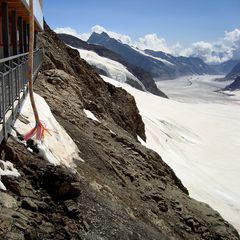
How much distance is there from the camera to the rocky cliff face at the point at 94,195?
728 cm

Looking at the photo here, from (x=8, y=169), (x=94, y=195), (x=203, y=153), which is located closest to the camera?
(x=8, y=169)

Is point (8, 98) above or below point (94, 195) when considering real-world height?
above

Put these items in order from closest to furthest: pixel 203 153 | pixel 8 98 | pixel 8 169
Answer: pixel 8 169 < pixel 8 98 < pixel 203 153

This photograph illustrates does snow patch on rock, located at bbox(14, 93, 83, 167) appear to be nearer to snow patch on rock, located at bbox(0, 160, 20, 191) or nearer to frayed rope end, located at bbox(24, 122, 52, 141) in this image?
frayed rope end, located at bbox(24, 122, 52, 141)

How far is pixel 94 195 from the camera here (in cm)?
913

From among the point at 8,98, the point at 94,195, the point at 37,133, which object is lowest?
the point at 94,195

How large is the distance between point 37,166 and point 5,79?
181cm

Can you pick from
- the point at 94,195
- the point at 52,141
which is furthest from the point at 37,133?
the point at 94,195

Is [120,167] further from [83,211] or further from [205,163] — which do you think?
[205,163]

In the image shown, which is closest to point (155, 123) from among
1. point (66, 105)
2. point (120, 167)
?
point (66, 105)

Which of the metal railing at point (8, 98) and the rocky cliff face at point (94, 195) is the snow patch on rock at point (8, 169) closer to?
the rocky cliff face at point (94, 195)

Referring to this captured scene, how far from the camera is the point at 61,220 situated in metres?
7.47

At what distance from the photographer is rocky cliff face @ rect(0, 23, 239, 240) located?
728 centimetres

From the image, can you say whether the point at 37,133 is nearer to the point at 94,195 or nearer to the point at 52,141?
the point at 52,141
